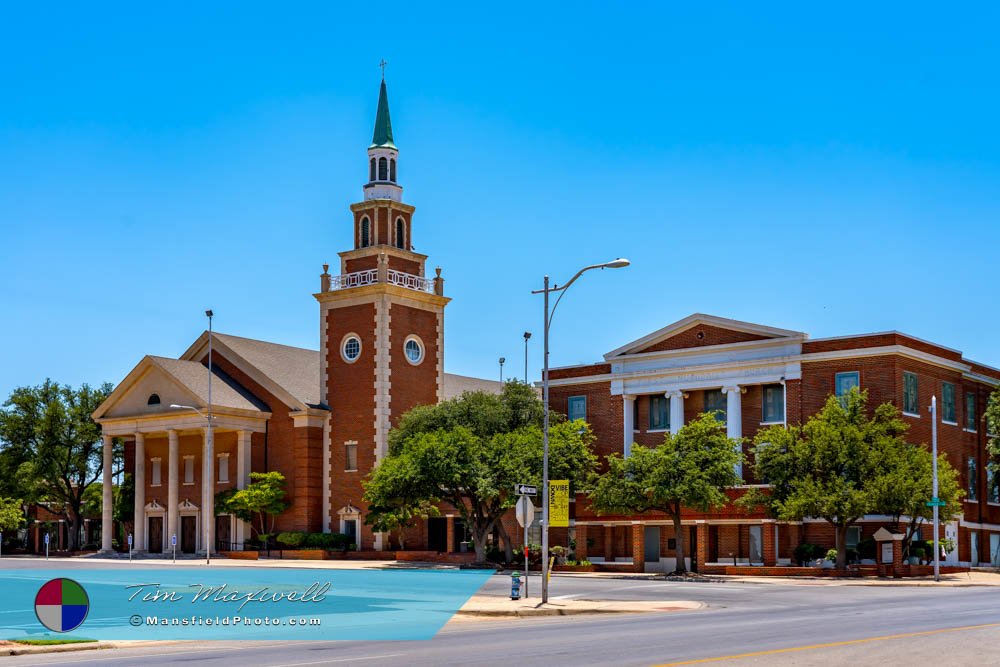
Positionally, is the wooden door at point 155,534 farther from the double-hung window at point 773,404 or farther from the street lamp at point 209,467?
the double-hung window at point 773,404

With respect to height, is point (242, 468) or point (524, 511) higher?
point (242, 468)

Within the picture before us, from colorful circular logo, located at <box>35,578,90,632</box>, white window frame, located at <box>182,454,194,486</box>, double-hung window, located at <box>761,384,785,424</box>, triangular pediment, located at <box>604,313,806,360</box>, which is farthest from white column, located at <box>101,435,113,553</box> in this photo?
colorful circular logo, located at <box>35,578,90,632</box>

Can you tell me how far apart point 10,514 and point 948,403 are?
60.6 metres

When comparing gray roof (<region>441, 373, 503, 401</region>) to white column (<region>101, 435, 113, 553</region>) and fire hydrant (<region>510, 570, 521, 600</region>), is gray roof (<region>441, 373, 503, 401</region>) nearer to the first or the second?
white column (<region>101, 435, 113, 553</region>)

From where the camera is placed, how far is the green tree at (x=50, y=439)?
284ft

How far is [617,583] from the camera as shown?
48.0 metres

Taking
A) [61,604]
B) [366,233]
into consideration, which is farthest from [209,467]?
[61,604]

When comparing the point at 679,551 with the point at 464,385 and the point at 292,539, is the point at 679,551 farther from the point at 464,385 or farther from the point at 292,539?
the point at 464,385

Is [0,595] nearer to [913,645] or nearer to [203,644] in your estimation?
[203,644]

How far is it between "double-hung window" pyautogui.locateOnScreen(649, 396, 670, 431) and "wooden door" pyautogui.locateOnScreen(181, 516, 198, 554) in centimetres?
3039

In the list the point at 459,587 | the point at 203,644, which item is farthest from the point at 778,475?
the point at 203,644

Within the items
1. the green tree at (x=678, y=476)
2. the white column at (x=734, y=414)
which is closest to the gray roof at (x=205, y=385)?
the green tree at (x=678, y=476)

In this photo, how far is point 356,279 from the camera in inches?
3066

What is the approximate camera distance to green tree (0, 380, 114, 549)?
8644 cm
